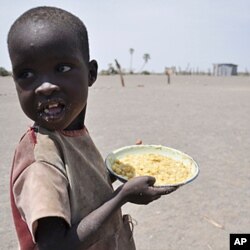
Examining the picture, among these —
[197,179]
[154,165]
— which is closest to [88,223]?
[154,165]

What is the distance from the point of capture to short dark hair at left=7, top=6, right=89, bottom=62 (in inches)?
42.3

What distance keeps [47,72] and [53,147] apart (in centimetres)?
23

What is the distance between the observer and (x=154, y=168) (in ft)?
5.41

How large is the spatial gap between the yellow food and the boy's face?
0.51m

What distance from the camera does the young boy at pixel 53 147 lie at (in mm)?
975

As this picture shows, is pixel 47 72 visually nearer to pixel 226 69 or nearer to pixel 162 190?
pixel 162 190

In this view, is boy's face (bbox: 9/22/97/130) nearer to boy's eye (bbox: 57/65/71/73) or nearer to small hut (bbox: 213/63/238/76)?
boy's eye (bbox: 57/65/71/73)

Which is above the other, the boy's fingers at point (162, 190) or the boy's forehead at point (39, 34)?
the boy's forehead at point (39, 34)

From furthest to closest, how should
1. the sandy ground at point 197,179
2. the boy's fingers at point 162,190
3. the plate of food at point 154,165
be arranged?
the sandy ground at point 197,179
the plate of food at point 154,165
the boy's fingers at point 162,190

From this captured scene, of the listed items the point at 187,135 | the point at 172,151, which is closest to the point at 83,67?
the point at 172,151

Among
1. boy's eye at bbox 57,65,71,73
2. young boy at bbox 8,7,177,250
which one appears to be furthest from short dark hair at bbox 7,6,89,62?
boy's eye at bbox 57,65,71,73

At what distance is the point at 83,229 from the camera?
1.04m

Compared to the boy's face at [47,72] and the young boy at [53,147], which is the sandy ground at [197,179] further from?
the boy's face at [47,72]

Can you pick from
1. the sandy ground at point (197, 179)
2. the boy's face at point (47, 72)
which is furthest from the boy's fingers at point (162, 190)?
the sandy ground at point (197, 179)
